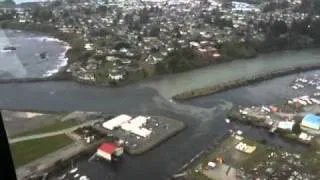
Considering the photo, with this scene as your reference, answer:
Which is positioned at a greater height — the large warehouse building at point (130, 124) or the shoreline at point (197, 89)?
the shoreline at point (197, 89)

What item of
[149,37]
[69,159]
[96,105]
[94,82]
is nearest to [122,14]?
[149,37]

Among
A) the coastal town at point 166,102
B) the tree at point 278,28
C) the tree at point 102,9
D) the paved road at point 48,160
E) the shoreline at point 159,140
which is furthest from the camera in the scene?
the tree at point 102,9

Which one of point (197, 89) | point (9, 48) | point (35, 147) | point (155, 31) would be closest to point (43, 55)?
point (9, 48)

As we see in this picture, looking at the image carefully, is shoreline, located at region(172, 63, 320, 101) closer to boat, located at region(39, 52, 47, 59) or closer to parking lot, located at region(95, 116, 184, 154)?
parking lot, located at region(95, 116, 184, 154)

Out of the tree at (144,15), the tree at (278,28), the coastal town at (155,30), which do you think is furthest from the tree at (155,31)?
the tree at (278,28)

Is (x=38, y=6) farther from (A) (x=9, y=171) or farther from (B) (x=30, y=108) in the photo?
(A) (x=9, y=171)

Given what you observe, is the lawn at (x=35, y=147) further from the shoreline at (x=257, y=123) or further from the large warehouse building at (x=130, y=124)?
the shoreline at (x=257, y=123)

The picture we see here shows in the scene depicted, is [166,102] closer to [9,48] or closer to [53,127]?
[53,127]
